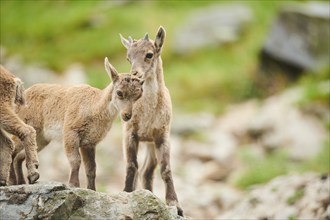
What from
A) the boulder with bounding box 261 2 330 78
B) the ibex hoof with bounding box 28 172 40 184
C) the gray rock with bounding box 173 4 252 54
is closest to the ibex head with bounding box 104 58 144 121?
the ibex hoof with bounding box 28 172 40 184

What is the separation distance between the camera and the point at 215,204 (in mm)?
15461

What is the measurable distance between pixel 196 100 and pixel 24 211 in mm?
16670

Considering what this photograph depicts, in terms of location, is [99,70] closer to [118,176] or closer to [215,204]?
[118,176]

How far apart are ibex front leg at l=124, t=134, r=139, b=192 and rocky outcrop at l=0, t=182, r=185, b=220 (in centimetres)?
224

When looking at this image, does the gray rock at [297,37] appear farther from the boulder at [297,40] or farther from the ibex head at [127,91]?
the ibex head at [127,91]

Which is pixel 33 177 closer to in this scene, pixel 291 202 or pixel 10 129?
pixel 10 129

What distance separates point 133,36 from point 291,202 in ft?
45.6

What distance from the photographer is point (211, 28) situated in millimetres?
26609

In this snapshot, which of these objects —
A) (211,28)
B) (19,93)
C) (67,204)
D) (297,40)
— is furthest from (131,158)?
(211,28)

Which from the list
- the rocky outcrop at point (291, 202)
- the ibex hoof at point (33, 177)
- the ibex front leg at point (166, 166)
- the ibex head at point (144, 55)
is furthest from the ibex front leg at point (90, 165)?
the rocky outcrop at point (291, 202)

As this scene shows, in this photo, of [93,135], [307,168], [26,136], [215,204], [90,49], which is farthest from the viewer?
[90,49]

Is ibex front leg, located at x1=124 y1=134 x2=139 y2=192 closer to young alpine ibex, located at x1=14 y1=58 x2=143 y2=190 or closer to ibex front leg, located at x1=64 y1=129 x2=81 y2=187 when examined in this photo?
young alpine ibex, located at x1=14 y1=58 x2=143 y2=190

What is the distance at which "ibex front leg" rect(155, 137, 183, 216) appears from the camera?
9.95 meters

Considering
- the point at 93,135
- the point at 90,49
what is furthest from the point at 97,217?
the point at 90,49
